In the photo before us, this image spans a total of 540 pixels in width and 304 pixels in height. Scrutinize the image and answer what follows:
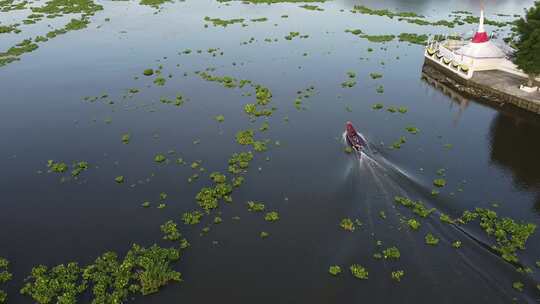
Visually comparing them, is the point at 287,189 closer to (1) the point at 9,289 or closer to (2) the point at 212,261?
(2) the point at 212,261

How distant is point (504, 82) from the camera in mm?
59344

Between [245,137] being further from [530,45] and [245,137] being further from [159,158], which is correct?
[530,45]

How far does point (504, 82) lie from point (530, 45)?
296 inches

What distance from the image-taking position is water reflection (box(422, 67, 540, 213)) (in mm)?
39219

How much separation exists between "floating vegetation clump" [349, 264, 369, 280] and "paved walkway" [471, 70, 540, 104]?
40.8 m

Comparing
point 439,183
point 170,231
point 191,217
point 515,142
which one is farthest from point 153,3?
point 439,183

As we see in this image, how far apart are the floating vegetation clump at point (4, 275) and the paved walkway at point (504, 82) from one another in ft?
207

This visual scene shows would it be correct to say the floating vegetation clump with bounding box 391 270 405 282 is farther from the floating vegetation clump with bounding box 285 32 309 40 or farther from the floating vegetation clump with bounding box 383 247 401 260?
the floating vegetation clump with bounding box 285 32 309 40

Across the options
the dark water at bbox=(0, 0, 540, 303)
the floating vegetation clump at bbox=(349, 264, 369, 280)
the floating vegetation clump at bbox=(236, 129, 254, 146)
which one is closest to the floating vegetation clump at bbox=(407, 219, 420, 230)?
the dark water at bbox=(0, 0, 540, 303)

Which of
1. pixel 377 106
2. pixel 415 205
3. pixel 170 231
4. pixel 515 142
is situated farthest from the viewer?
pixel 377 106

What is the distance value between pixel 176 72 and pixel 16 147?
2971cm

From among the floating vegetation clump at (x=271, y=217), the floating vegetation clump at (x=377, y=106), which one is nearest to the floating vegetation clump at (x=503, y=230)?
the floating vegetation clump at (x=271, y=217)

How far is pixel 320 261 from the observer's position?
98.0 ft

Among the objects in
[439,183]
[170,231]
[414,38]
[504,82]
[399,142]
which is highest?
[414,38]
